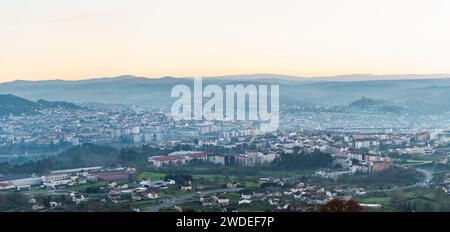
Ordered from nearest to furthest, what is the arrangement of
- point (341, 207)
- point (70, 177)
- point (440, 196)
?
1. point (341, 207)
2. point (440, 196)
3. point (70, 177)

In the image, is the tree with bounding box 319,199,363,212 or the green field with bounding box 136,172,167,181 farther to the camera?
the green field with bounding box 136,172,167,181

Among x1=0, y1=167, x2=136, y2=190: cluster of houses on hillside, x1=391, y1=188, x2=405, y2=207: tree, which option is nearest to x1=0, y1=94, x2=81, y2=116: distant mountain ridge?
x1=0, y1=167, x2=136, y2=190: cluster of houses on hillside

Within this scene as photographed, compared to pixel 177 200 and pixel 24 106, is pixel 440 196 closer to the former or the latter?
pixel 177 200

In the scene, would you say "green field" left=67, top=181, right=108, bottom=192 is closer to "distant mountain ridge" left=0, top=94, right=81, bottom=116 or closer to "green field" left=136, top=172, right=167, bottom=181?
"green field" left=136, top=172, right=167, bottom=181

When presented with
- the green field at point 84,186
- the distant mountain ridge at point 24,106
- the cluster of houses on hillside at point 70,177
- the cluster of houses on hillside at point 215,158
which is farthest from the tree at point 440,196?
the distant mountain ridge at point 24,106

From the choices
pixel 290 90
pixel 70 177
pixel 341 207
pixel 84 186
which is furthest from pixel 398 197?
pixel 70 177

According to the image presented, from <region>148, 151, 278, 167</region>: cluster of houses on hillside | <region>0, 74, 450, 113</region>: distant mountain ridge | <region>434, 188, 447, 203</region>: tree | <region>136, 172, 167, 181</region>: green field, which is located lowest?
<region>434, 188, 447, 203</region>: tree
